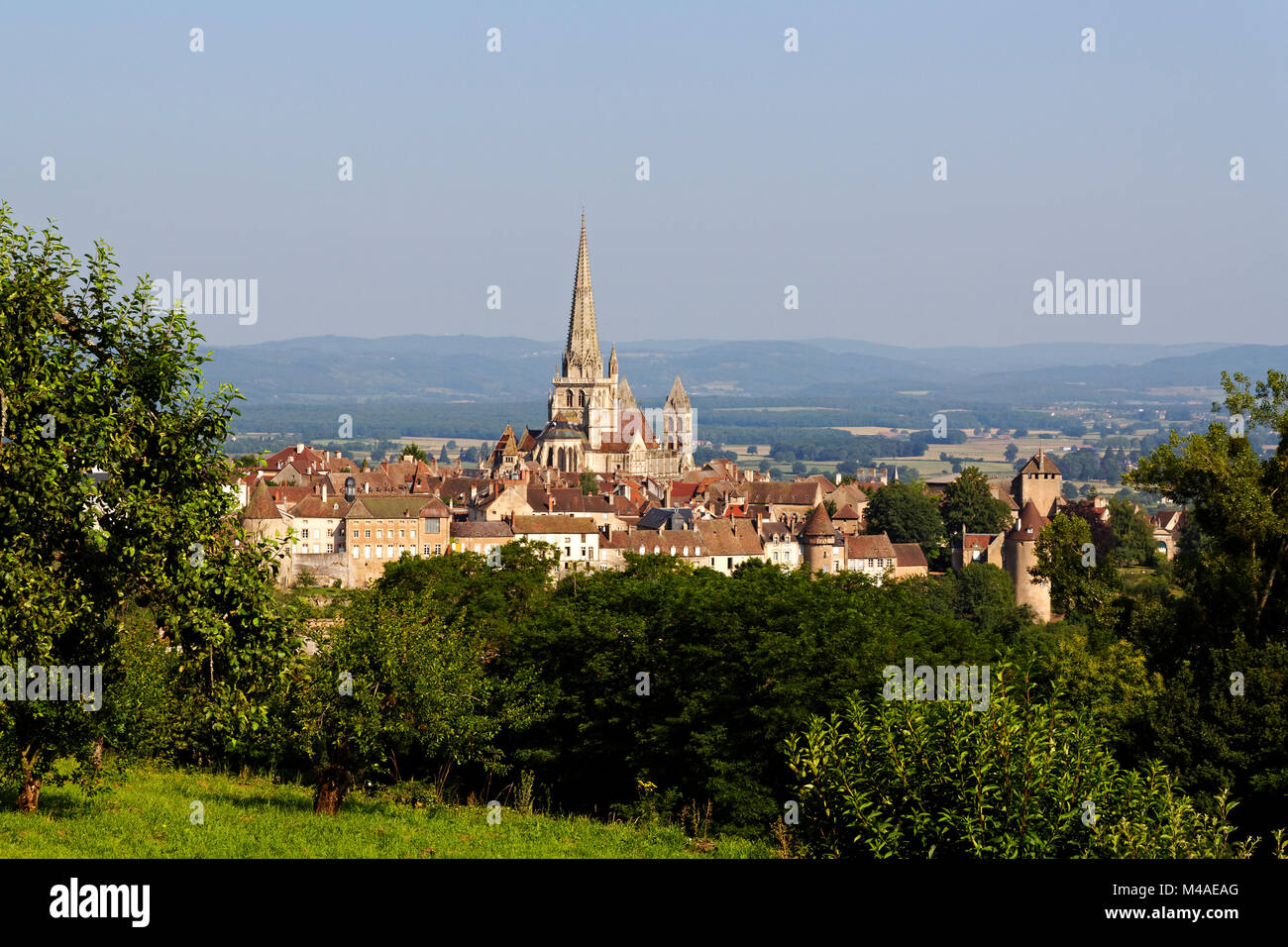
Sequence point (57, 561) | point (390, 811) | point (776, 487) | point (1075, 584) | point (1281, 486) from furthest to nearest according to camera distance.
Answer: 1. point (776, 487)
2. point (1075, 584)
3. point (1281, 486)
4. point (390, 811)
5. point (57, 561)

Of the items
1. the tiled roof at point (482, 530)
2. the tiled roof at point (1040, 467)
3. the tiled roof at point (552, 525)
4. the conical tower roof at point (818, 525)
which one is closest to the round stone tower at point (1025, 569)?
the conical tower roof at point (818, 525)

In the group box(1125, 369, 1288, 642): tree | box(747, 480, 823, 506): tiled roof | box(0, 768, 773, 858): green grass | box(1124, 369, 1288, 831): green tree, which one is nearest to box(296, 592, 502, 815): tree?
box(0, 768, 773, 858): green grass

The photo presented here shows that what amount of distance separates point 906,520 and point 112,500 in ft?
313

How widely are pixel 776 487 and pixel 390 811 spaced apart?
109755 mm

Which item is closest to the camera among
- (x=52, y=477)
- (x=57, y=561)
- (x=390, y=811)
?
(x=52, y=477)

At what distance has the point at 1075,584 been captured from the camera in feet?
140

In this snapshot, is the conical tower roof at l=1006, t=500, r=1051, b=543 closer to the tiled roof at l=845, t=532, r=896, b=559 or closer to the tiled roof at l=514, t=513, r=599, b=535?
the tiled roof at l=845, t=532, r=896, b=559

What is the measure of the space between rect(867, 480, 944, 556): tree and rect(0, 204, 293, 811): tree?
303ft

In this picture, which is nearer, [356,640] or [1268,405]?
[356,640]

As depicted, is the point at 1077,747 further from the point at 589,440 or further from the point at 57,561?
the point at 589,440

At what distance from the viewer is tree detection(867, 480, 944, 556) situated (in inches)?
4235

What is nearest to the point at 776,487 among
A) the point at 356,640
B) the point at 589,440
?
the point at 589,440

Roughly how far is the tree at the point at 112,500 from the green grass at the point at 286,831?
1673mm

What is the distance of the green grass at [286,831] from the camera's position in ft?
59.1
